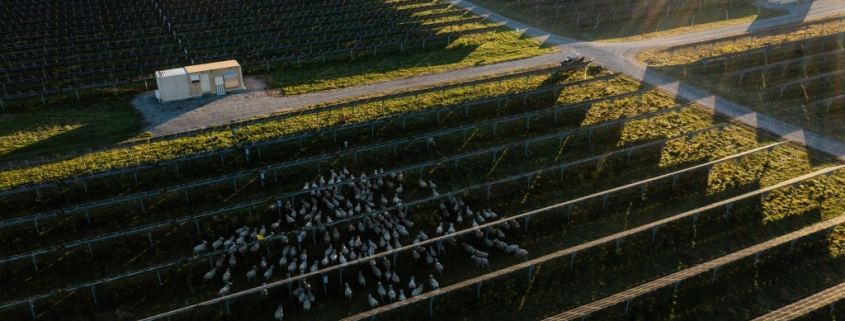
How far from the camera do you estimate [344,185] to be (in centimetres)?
2375

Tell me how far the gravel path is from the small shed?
2.51 ft

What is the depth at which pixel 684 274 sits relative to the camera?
17469 mm

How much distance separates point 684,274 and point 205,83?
26.9m

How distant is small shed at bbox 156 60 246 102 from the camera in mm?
32406

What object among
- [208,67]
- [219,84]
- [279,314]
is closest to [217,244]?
[279,314]

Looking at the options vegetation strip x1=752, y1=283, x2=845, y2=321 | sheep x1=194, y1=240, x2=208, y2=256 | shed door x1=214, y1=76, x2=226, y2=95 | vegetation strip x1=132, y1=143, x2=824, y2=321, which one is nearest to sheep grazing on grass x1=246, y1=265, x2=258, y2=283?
vegetation strip x1=132, y1=143, x2=824, y2=321

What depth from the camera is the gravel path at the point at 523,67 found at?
1157 inches

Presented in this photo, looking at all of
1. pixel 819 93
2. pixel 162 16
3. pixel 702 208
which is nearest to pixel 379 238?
pixel 702 208

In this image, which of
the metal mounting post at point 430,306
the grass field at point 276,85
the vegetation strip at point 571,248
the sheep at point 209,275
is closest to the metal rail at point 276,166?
the sheep at point 209,275

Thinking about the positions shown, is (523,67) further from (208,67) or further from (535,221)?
(208,67)

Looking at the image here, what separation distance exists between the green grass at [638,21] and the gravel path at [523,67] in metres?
1.55

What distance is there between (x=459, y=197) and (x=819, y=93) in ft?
78.0

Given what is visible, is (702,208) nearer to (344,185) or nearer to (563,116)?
(563,116)

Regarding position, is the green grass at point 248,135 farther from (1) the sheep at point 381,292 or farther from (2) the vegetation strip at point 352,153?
(1) the sheep at point 381,292
